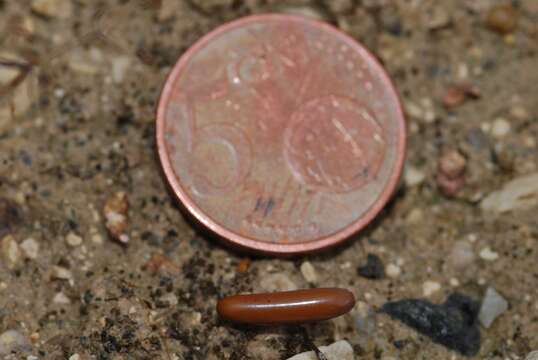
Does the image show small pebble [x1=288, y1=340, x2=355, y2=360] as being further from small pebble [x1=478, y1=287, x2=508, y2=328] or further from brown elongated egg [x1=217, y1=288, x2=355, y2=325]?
small pebble [x1=478, y1=287, x2=508, y2=328]

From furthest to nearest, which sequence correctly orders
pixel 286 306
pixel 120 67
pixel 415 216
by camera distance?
1. pixel 120 67
2. pixel 415 216
3. pixel 286 306

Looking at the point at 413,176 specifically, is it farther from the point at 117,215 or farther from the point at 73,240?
the point at 73,240

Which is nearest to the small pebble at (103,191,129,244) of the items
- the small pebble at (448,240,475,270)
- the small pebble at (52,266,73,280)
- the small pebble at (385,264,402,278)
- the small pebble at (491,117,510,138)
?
the small pebble at (52,266,73,280)

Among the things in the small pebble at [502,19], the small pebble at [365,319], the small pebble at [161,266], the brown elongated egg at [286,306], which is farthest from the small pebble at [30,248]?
the small pebble at [502,19]

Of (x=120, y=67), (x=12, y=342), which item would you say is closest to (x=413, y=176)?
(x=120, y=67)

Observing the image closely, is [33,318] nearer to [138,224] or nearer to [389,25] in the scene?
[138,224]

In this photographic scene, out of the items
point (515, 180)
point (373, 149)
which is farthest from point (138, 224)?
point (515, 180)

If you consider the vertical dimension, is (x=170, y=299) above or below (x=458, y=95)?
below

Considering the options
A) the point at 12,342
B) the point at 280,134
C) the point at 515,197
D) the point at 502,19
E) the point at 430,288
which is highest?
the point at 502,19

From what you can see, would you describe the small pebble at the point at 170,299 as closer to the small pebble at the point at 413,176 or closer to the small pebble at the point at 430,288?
the small pebble at the point at 430,288

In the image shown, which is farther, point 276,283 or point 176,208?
point 176,208
